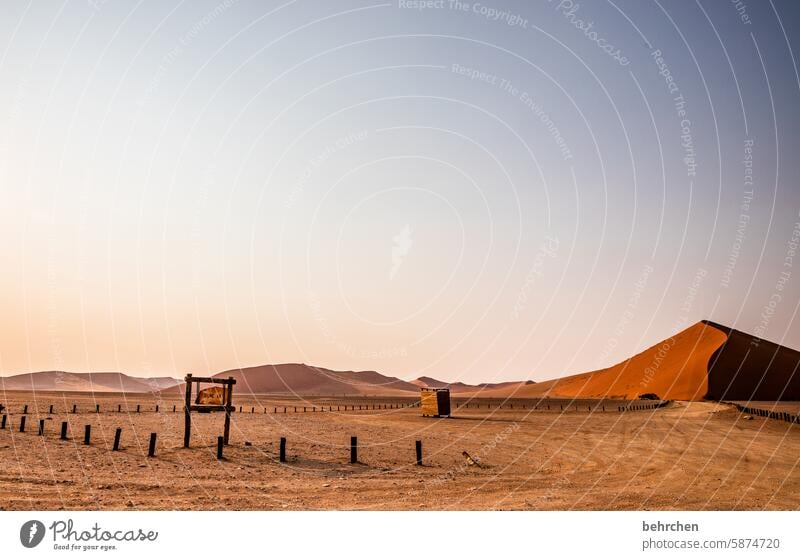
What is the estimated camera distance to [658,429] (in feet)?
155

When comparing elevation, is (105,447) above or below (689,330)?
below

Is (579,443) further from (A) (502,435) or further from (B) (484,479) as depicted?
(B) (484,479)

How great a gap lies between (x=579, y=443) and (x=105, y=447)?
2590 cm

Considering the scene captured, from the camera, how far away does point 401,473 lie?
2362cm

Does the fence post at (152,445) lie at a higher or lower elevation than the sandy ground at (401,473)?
higher

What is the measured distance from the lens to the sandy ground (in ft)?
58.4

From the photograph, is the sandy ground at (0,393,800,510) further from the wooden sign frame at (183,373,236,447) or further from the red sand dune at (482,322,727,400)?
the red sand dune at (482,322,727,400)

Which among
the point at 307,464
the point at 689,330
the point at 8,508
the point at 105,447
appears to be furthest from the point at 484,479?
the point at 689,330
